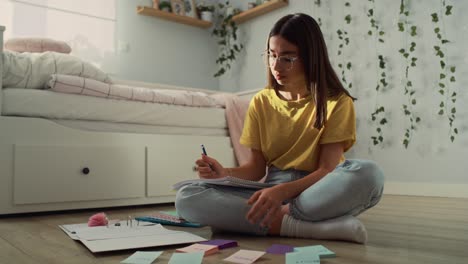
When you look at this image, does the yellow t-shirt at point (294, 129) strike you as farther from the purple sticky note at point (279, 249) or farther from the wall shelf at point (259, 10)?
the wall shelf at point (259, 10)

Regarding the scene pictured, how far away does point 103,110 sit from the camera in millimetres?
1762

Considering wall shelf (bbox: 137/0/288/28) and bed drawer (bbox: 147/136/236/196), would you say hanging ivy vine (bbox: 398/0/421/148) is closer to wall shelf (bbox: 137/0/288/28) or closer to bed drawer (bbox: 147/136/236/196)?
wall shelf (bbox: 137/0/288/28)

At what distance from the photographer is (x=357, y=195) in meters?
0.97

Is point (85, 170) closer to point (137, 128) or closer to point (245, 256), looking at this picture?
point (137, 128)

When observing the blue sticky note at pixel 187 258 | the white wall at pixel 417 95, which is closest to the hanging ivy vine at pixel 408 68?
the white wall at pixel 417 95

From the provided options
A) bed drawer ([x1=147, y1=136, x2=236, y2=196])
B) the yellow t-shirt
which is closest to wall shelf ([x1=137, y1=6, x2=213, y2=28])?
bed drawer ([x1=147, y1=136, x2=236, y2=196])

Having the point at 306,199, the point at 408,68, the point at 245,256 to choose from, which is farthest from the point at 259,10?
the point at 245,256

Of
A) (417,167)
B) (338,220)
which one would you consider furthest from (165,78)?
(338,220)

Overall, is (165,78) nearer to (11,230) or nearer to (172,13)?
(172,13)

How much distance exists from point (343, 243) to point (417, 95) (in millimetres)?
1676

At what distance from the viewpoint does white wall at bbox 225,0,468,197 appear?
2180 mm

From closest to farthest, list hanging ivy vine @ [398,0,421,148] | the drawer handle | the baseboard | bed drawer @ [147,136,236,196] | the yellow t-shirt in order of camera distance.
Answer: the yellow t-shirt → the drawer handle → bed drawer @ [147,136,236,196] → the baseboard → hanging ivy vine @ [398,0,421,148]

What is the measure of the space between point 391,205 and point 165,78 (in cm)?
220

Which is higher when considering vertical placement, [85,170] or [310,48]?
[310,48]
